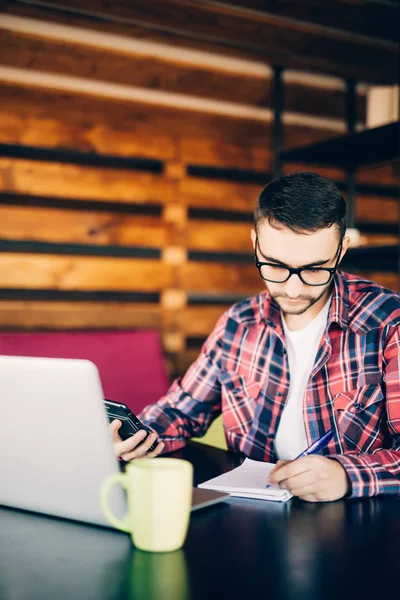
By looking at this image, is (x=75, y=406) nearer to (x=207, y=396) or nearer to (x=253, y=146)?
(x=207, y=396)

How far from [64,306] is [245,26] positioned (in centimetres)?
139

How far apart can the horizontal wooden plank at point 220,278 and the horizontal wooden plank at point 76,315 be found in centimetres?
22

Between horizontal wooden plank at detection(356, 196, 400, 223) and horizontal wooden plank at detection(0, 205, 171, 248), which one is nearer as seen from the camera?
horizontal wooden plank at detection(0, 205, 171, 248)

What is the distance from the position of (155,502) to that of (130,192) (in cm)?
232

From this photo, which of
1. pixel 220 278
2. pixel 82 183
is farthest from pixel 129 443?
pixel 220 278

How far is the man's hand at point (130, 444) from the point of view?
139cm

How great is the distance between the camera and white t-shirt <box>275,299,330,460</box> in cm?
173

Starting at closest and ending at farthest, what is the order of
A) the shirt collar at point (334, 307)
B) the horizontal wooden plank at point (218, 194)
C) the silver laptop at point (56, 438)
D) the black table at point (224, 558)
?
the black table at point (224, 558) < the silver laptop at point (56, 438) < the shirt collar at point (334, 307) < the horizontal wooden plank at point (218, 194)

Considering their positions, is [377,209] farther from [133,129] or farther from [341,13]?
[133,129]

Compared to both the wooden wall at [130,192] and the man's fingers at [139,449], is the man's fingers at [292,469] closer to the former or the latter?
the man's fingers at [139,449]

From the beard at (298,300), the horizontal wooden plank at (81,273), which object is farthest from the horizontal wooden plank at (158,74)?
the beard at (298,300)

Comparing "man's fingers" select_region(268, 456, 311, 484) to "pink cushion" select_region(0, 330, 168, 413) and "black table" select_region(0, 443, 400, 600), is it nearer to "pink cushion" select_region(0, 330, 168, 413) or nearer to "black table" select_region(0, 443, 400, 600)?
"black table" select_region(0, 443, 400, 600)

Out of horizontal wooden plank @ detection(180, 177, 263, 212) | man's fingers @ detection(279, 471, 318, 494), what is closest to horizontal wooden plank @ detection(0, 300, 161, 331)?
horizontal wooden plank @ detection(180, 177, 263, 212)

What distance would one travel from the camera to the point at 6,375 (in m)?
1.03
